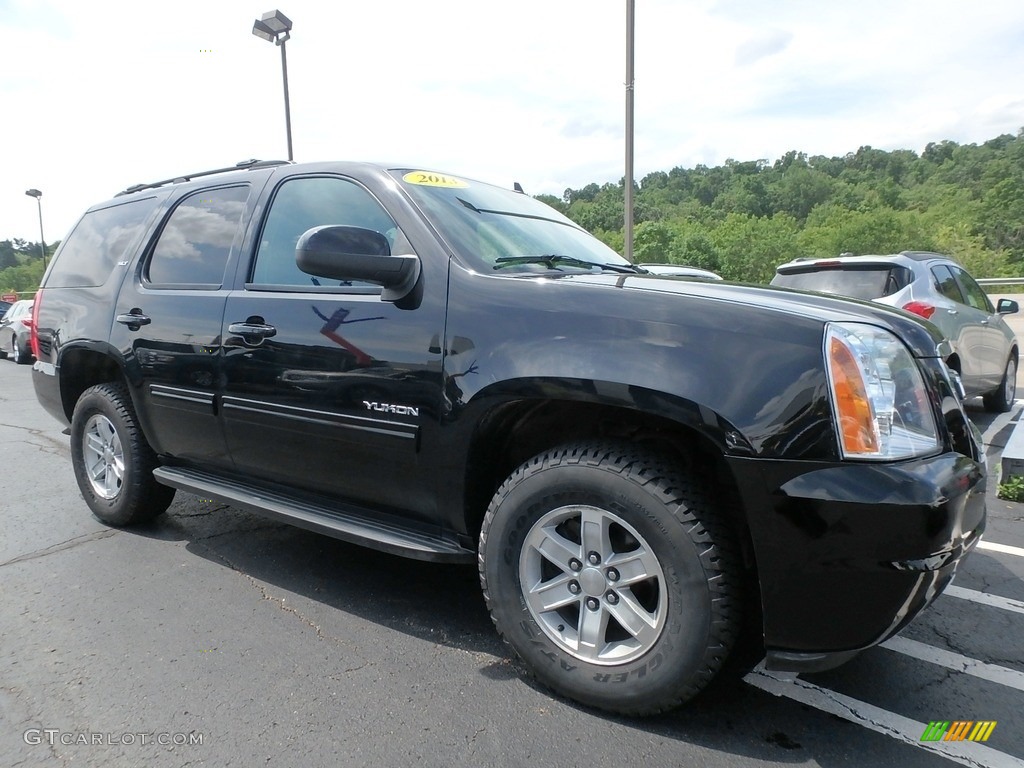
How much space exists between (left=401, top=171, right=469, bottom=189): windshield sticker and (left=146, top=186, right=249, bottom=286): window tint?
0.91m

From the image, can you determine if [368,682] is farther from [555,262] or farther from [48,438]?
[48,438]

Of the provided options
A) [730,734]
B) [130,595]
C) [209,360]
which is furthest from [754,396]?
[130,595]

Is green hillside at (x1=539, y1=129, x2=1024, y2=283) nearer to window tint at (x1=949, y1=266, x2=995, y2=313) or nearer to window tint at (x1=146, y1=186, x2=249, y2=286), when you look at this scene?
window tint at (x1=949, y1=266, x2=995, y2=313)

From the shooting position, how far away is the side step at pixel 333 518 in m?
2.56

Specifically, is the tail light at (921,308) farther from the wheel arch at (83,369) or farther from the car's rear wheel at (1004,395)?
the wheel arch at (83,369)

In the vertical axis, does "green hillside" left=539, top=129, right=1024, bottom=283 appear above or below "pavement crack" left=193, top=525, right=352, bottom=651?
above

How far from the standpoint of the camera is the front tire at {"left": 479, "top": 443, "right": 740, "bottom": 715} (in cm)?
204

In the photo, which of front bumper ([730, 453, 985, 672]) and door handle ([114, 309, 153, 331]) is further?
door handle ([114, 309, 153, 331])

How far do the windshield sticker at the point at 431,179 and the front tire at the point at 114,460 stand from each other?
2064mm

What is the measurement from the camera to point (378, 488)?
107 inches

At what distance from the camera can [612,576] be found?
2215 mm

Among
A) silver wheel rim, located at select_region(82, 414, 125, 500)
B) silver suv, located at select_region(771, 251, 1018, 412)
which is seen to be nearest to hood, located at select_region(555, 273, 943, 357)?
silver wheel rim, located at select_region(82, 414, 125, 500)

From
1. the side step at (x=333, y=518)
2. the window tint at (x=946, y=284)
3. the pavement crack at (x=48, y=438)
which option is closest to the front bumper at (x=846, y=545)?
the side step at (x=333, y=518)

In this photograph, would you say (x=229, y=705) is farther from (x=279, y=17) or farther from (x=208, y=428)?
(x=279, y=17)
